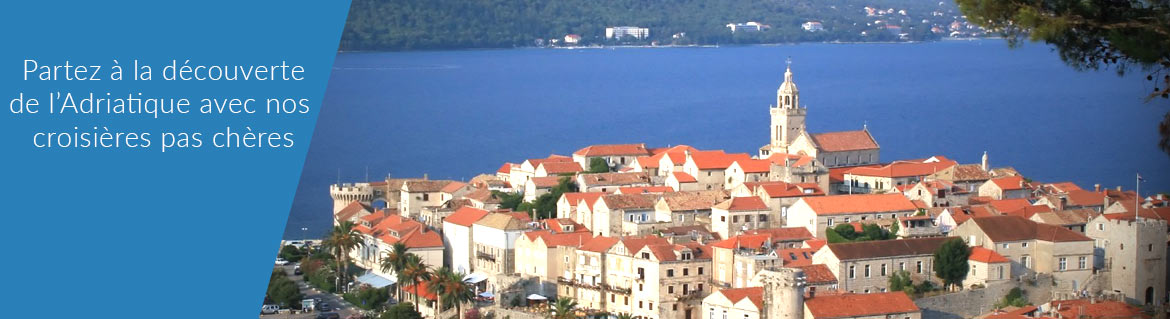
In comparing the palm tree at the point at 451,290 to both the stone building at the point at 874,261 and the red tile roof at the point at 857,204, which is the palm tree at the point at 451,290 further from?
the red tile roof at the point at 857,204

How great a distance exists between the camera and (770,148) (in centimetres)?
4894

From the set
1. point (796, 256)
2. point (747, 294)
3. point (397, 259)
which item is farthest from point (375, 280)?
point (747, 294)

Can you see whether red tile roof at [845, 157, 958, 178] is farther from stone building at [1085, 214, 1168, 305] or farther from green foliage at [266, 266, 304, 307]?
green foliage at [266, 266, 304, 307]

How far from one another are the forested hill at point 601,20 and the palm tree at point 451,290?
357ft

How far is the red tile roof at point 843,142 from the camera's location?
46406 mm

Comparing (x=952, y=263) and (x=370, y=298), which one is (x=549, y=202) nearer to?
(x=370, y=298)

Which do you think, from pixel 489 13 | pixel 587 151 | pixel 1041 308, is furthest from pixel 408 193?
pixel 489 13

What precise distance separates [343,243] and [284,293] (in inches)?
118

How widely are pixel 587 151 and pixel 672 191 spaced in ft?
23.9

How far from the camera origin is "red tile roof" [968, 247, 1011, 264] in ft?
106

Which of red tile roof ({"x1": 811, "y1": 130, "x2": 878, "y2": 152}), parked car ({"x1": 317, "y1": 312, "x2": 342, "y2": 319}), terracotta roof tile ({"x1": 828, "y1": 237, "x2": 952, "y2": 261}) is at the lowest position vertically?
parked car ({"x1": 317, "y1": 312, "x2": 342, "y2": 319})

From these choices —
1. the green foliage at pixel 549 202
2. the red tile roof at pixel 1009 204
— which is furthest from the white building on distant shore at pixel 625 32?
the red tile roof at pixel 1009 204

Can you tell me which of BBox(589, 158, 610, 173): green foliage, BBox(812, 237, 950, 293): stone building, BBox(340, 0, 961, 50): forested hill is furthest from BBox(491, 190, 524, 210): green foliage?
BBox(340, 0, 961, 50): forested hill

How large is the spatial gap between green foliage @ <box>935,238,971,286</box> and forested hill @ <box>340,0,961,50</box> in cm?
11272
